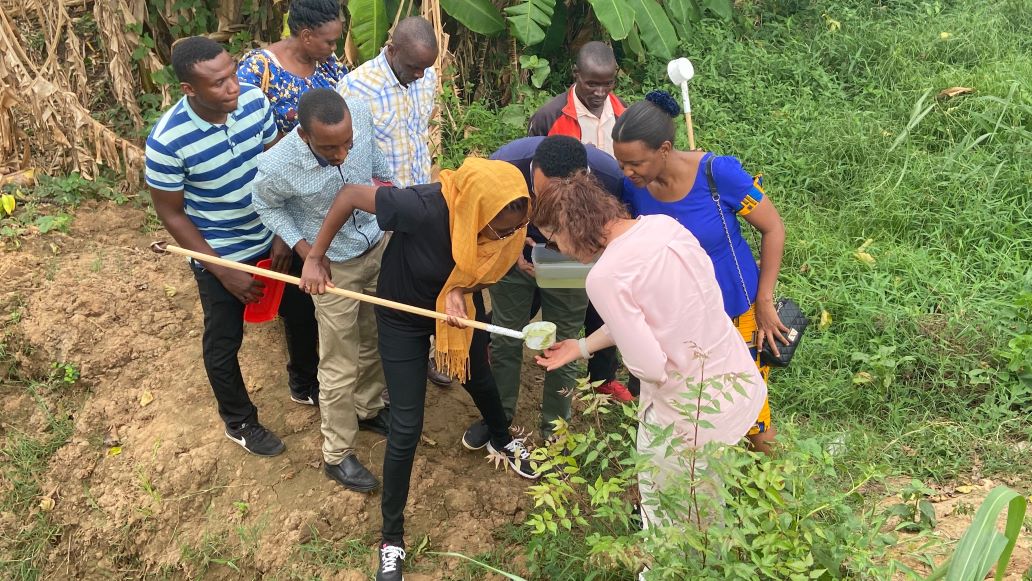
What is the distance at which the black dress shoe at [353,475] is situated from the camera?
336cm

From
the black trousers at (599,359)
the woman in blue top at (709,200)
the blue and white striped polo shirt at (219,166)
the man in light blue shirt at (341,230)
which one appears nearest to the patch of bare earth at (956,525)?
the woman in blue top at (709,200)

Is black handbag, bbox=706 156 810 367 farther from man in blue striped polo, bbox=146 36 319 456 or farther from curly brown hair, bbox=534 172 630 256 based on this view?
man in blue striped polo, bbox=146 36 319 456

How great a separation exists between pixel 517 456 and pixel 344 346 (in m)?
0.93

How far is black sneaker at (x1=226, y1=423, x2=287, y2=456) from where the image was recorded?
3576 millimetres

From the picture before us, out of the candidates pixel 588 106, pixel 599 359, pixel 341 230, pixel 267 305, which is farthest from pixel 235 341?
pixel 588 106

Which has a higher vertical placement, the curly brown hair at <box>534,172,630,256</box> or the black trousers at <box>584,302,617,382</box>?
the curly brown hair at <box>534,172,630,256</box>

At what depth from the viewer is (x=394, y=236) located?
2.69 meters

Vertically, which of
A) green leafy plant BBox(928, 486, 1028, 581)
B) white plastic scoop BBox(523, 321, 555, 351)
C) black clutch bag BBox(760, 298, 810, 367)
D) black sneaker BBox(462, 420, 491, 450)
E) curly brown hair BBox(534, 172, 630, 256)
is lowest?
black sneaker BBox(462, 420, 491, 450)

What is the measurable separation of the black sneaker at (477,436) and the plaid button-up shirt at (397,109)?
1.14 meters

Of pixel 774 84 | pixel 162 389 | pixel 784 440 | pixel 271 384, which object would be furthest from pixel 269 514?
pixel 774 84

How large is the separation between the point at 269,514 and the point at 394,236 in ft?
4.87

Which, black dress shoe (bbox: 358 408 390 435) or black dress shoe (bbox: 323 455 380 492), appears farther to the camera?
black dress shoe (bbox: 358 408 390 435)

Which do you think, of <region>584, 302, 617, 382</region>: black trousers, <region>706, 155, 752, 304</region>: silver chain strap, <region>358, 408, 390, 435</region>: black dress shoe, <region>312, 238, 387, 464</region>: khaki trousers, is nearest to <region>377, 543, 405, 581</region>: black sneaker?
<region>312, 238, 387, 464</region>: khaki trousers

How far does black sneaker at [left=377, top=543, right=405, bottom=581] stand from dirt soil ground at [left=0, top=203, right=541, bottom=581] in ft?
0.41
